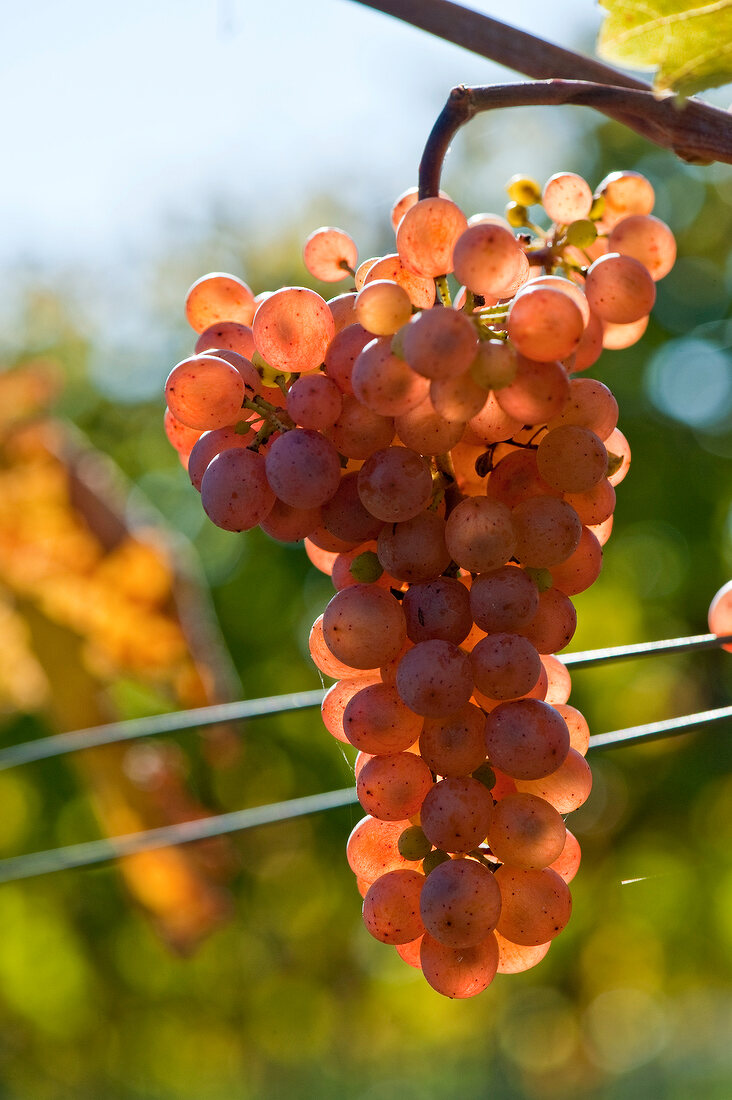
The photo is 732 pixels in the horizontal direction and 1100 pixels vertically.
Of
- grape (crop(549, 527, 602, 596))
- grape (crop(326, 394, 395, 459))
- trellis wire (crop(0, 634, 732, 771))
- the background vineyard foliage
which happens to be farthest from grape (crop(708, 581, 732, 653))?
the background vineyard foliage

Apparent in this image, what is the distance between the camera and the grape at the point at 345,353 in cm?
37

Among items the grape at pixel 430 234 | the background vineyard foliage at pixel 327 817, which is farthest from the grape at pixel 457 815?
the background vineyard foliage at pixel 327 817

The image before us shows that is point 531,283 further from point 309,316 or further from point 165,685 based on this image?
point 165,685

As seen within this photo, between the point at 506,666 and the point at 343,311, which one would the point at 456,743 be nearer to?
the point at 506,666

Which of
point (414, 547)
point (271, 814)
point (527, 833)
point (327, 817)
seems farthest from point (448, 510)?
point (327, 817)

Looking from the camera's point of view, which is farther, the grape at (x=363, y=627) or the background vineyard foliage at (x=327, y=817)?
the background vineyard foliage at (x=327, y=817)

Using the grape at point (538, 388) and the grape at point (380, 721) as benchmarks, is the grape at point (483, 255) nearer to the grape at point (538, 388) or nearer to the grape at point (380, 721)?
the grape at point (538, 388)

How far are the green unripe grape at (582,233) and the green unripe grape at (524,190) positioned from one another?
32 mm

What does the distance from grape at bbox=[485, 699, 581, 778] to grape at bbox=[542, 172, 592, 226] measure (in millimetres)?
229

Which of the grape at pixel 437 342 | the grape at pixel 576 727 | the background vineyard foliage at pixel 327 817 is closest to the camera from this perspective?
the grape at pixel 437 342

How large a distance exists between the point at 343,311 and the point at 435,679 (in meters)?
0.17

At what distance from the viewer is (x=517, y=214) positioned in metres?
0.44

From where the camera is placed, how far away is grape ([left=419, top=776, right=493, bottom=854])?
1.17 ft

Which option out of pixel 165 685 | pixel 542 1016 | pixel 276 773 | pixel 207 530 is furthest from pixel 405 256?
pixel 542 1016
